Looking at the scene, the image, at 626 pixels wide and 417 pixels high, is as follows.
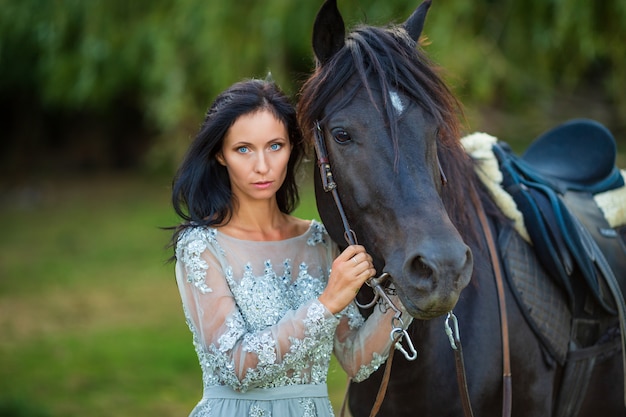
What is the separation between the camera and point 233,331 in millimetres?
1908

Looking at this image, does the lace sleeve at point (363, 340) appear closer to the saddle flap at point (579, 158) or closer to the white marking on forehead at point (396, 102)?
the white marking on forehead at point (396, 102)

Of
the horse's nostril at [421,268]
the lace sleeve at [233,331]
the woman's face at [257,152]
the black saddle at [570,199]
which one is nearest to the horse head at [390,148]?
the horse's nostril at [421,268]

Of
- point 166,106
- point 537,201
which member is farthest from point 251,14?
point 537,201

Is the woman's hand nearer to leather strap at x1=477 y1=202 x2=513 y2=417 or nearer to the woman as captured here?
the woman

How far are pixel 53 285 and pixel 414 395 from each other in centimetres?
706

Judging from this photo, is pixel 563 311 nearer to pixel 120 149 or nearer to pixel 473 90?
pixel 473 90

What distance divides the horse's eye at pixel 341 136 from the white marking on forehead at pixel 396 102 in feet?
0.46

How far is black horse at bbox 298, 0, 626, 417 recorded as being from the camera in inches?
68.9

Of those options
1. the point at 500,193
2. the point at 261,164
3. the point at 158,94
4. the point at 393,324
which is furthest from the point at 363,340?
the point at 158,94

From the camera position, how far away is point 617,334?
2.71 meters

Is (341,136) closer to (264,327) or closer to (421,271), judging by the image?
(421,271)

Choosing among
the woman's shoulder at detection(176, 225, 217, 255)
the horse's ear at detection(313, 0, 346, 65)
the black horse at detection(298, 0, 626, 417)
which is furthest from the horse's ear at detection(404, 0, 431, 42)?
the woman's shoulder at detection(176, 225, 217, 255)

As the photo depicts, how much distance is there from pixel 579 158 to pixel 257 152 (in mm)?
1586

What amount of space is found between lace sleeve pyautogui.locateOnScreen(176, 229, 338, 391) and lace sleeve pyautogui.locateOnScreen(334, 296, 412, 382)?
0.11 meters
